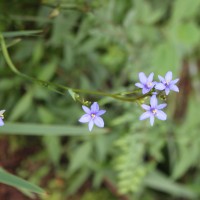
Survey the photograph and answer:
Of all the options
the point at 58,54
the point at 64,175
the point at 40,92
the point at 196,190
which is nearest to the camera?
the point at 40,92

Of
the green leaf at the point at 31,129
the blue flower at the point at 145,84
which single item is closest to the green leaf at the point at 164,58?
the green leaf at the point at 31,129

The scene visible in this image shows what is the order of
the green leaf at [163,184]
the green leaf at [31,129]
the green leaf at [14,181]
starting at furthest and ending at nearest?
the green leaf at [163,184] → the green leaf at [31,129] → the green leaf at [14,181]

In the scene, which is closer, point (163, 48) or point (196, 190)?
point (163, 48)

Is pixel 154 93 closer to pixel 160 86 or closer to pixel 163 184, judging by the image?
pixel 160 86

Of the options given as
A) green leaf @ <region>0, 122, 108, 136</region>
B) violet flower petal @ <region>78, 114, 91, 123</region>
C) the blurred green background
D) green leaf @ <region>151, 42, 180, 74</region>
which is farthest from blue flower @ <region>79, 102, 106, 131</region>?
green leaf @ <region>151, 42, 180, 74</region>

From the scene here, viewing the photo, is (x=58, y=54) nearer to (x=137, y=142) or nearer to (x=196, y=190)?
(x=137, y=142)

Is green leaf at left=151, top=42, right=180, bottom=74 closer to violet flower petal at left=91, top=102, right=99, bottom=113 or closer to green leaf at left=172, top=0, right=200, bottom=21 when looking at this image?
green leaf at left=172, top=0, right=200, bottom=21

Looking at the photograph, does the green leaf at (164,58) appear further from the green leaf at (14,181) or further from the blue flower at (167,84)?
the green leaf at (14,181)

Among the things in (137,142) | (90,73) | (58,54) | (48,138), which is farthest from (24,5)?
(137,142)
